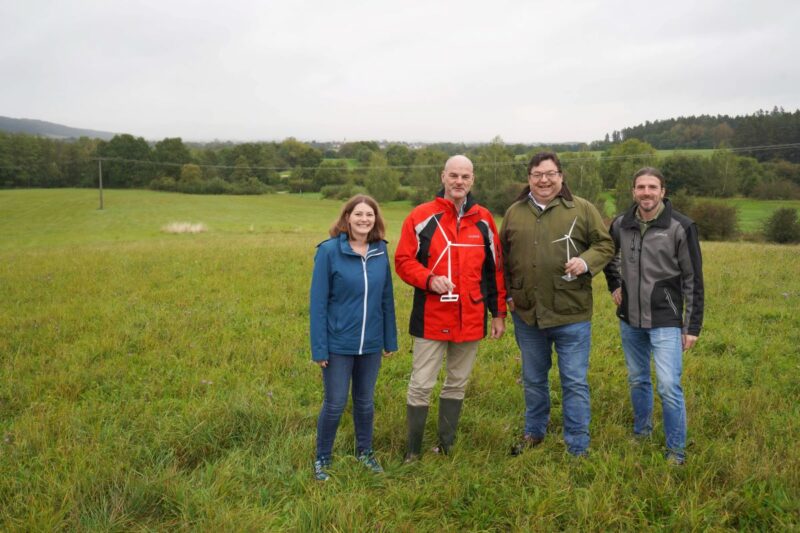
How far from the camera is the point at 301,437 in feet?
12.8

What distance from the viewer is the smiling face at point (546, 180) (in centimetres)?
374

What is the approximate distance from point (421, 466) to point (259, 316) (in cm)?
490

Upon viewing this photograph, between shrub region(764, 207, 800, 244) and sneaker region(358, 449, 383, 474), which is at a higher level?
shrub region(764, 207, 800, 244)

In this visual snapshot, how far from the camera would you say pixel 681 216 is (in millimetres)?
3775

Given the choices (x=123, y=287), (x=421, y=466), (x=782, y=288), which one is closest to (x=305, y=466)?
(x=421, y=466)

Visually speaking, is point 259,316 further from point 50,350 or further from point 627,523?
point 627,523

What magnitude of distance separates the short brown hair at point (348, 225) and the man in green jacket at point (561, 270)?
108cm

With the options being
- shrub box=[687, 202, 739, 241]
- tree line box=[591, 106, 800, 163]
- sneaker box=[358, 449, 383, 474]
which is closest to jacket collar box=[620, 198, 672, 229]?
sneaker box=[358, 449, 383, 474]

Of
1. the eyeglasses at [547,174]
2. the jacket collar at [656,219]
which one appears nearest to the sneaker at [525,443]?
the jacket collar at [656,219]

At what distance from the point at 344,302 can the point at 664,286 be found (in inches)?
95.4

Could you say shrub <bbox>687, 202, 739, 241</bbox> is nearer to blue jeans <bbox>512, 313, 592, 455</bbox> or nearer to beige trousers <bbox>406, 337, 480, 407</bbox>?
blue jeans <bbox>512, 313, 592, 455</bbox>

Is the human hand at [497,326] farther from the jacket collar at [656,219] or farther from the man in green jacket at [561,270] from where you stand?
the jacket collar at [656,219]

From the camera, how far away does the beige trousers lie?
150 inches

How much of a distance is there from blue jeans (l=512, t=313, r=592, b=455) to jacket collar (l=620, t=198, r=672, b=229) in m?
0.85
